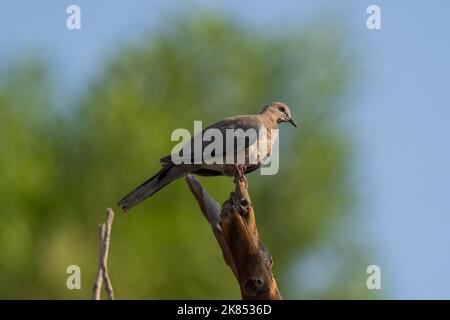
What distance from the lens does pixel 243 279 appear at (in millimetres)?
5551

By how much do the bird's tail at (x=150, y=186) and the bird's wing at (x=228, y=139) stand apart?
4.3 inches

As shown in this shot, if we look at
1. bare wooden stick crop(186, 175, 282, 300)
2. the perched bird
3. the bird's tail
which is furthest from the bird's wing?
bare wooden stick crop(186, 175, 282, 300)

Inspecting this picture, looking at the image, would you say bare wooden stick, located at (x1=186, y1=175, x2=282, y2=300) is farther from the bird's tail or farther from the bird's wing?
the bird's wing

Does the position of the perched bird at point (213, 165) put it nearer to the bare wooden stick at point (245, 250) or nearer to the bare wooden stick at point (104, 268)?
the bare wooden stick at point (245, 250)

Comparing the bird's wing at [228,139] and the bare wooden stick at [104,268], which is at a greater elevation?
the bird's wing at [228,139]

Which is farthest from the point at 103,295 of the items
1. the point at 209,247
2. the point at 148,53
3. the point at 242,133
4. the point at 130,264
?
the point at 242,133

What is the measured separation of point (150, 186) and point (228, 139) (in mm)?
791

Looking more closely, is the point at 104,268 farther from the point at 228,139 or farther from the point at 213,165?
the point at 228,139

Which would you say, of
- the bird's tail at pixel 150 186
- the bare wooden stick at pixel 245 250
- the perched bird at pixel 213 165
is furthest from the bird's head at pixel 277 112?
the bare wooden stick at pixel 245 250

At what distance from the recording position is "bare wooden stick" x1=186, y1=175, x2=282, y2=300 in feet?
18.0

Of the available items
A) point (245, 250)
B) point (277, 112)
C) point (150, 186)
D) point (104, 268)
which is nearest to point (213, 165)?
point (150, 186)

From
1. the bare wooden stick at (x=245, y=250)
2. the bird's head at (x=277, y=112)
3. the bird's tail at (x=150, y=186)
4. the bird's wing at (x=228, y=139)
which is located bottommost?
the bare wooden stick at (x=245, y=250)

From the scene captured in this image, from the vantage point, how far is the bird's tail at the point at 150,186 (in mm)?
6680

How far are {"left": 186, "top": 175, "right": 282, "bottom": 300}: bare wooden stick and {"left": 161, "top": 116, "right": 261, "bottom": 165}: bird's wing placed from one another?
969 millimetres
